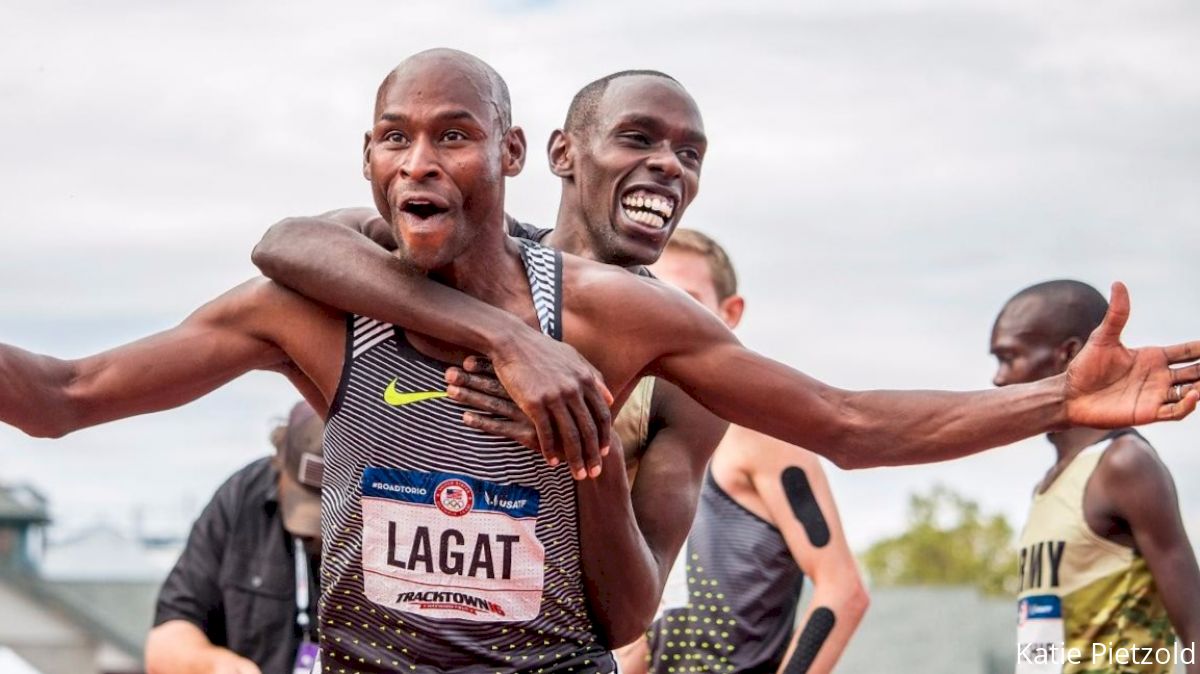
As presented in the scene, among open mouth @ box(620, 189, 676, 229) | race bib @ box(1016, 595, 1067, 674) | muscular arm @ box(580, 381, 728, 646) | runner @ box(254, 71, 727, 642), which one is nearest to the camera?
runner @ box(254, 71, 727, 642)

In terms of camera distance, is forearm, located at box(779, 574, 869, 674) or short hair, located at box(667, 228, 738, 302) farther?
short hair, located at box(667, 228, 738, 302)

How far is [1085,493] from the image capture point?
6395mm

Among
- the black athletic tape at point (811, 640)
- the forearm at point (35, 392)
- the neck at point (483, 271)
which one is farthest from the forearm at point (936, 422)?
the black athletic tape at point (811, 640)

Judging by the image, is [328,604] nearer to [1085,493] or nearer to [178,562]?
[178,562]

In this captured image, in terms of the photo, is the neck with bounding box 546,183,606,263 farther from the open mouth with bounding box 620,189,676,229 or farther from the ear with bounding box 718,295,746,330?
the ear with bounding box 718,295,746,330

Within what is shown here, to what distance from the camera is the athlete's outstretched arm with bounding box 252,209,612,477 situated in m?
3.87

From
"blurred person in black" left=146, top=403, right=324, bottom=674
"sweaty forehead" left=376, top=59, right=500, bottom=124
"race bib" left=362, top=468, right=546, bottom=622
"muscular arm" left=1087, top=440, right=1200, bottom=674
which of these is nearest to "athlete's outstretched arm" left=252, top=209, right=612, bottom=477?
"race bib" left=362, top=468, right=546, bottom=622

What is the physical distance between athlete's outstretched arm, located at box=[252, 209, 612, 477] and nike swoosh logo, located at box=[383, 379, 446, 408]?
125 millimetres

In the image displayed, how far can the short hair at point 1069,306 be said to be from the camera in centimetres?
667

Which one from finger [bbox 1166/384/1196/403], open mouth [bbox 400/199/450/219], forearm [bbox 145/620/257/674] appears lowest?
forearm [bbox 145/620/257/674]

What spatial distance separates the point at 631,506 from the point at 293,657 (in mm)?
2587

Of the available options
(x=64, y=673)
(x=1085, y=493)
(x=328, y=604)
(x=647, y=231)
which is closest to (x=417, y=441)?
(x=328, y=604)

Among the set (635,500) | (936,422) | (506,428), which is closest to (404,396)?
(506,428)

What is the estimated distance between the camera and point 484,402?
157 inches
